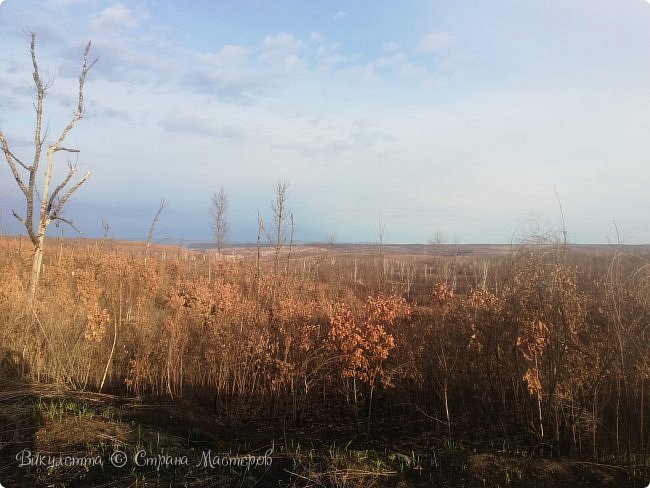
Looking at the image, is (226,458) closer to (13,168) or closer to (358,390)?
(358,390)

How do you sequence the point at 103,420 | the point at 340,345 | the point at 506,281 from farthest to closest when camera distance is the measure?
the point at 340,345, the point at 506,281, the point at 103,420

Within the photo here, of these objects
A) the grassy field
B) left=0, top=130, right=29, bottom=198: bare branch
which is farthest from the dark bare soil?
left=0, top=130, right=29, bottom=198: bare branch

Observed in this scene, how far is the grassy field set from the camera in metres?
3.91

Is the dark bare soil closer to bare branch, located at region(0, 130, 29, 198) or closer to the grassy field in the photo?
the grassy field

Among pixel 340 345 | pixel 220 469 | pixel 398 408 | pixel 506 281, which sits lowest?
pixel 398 408

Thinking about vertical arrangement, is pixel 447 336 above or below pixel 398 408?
above

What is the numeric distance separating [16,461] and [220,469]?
203 centimetres

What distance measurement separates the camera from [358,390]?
7.02m

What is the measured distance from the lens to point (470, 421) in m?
5.69

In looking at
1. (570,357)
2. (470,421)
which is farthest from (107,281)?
(570,357)

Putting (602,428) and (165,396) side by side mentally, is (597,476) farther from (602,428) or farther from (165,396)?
(165,396)

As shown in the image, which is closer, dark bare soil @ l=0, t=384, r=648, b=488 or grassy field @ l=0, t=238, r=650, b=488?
dark bare soil @ l=0, t=384, r=648, b=488

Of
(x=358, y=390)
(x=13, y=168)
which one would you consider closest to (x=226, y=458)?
(x=358, y=390)

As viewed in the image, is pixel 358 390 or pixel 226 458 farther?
pixel 358 390
